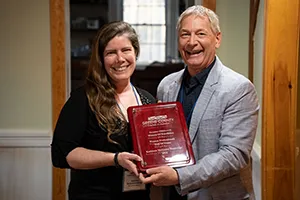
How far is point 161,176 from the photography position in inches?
59.7

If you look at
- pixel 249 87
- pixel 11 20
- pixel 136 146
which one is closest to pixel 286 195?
pixel 249 87

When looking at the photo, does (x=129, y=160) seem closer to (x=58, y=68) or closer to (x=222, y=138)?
(x=222, y=138)

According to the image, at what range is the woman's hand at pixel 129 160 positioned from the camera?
155 cm

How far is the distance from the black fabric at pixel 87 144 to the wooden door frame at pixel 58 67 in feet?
3.91

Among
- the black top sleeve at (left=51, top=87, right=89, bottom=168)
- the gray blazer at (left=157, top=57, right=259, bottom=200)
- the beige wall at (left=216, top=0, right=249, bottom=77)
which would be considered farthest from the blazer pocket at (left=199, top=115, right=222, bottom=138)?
the beige wall at (left=216, top=0, right=249, bottom=77)

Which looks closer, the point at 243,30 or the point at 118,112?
the point at 118,112

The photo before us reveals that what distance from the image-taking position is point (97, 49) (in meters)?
1.74

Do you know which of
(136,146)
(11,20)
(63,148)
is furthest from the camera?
(11,20)

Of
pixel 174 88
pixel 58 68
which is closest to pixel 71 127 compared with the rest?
pixel 174 88

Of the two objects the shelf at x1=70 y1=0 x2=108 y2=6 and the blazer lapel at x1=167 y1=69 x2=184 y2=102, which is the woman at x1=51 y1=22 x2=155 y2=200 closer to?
the blazer lapel at x1=167 y1=69 x2=184 y2=102

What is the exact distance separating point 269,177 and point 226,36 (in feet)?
4.41

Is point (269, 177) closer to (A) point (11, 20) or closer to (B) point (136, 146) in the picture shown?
(B) point (136, 146)

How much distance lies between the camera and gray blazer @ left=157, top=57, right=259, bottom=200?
1556 mm

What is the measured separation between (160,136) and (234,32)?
1.53 meters
